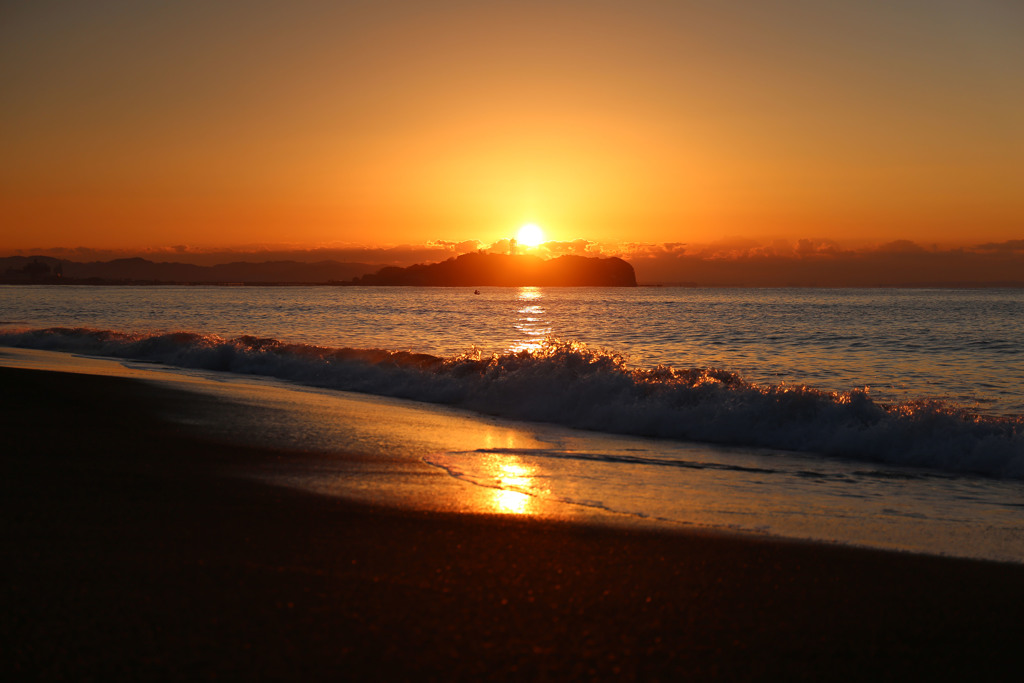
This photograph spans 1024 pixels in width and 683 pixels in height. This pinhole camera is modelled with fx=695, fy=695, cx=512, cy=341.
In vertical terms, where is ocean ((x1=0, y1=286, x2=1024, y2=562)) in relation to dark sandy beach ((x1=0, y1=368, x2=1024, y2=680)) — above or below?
below

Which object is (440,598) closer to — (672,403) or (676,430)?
(676,430)

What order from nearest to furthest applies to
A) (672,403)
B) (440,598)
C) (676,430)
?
1. (440,598)
2. (676,430)
3. (672,403)

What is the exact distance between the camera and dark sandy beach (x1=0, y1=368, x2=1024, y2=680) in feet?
10.1

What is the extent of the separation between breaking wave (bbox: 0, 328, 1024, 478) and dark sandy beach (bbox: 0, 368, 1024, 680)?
6.05 m

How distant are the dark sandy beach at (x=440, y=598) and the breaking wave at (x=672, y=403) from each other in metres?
6.05

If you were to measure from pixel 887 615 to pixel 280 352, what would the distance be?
2199 centimetres

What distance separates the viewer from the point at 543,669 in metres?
3.04

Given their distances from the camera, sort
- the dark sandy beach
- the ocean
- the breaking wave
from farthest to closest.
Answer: the breaking wave
the ocean
the dark sandy beach

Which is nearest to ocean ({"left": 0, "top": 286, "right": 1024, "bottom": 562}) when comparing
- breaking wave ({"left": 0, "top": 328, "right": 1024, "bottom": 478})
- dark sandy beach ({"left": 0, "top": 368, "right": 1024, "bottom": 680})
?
breaking wave ({"left": 0, "top": 328, "right": 1024, "bottom": 478})

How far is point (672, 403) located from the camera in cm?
1308

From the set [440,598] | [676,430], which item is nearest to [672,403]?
[676,430]

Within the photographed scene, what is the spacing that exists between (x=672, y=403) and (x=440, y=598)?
9943 millimetres

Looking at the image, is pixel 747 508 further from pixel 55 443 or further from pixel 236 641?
pixel 55 443

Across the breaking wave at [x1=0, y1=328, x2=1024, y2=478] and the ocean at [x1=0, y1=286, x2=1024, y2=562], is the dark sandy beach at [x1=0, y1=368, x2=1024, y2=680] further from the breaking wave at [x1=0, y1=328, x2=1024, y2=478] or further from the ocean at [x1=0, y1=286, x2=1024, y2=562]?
the breaking wave at [x1=0, y1=328, x2=1024, y2=478]
